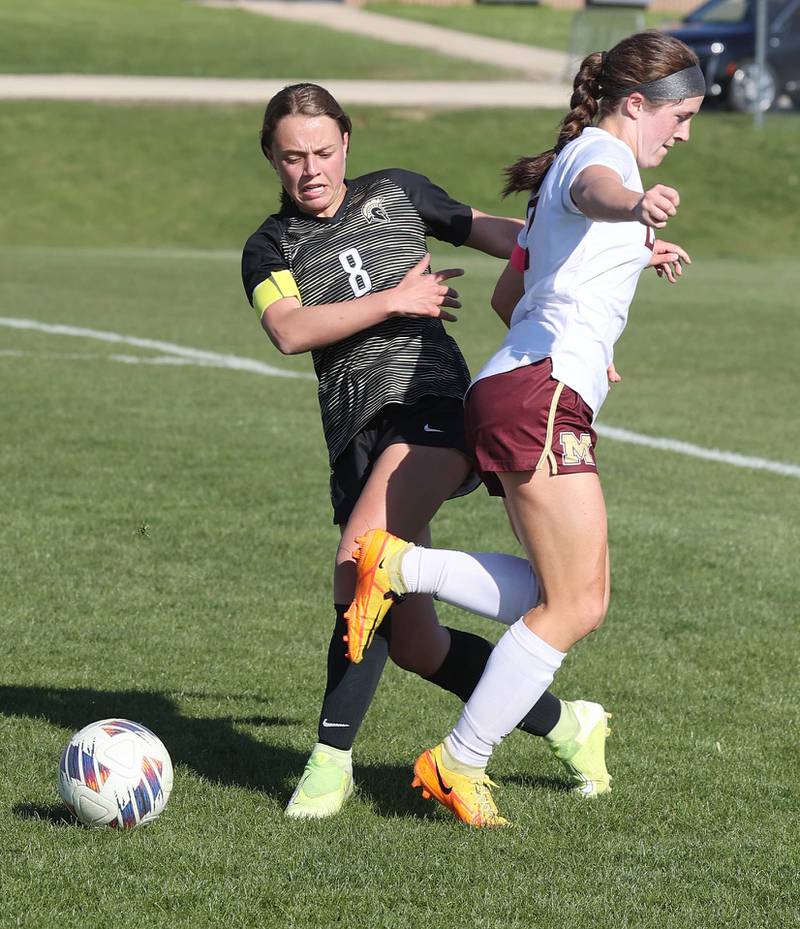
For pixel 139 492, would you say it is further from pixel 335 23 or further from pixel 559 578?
pixel 335 23

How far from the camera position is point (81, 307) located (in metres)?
16.1

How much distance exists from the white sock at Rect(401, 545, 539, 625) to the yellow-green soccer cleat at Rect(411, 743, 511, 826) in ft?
1.28

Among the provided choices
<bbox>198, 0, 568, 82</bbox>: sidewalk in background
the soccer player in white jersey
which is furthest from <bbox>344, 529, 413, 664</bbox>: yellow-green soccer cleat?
<bbox>198, 0, 568, 82</bbox>: sidewalk in background

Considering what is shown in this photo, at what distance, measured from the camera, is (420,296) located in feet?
14.0

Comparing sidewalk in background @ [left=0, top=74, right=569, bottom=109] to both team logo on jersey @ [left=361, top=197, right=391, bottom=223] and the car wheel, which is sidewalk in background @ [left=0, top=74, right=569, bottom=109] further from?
team logo on jersey @ [left=361, top=197, right=391, bottom=223]

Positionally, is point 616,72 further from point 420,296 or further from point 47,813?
point 47,813

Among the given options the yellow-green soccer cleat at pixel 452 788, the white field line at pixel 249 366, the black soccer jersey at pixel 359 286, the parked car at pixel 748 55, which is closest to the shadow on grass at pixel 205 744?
the yellow-green soccer cleat at pixel 452 788

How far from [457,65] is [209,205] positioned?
1564 centimetres

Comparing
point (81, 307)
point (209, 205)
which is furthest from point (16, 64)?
point (81, 307)

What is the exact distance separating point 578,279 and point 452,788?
1354mm

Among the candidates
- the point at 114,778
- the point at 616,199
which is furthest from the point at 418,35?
the point at 616,199

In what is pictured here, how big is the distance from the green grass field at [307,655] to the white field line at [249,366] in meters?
0.16

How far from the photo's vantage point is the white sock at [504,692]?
412 cm

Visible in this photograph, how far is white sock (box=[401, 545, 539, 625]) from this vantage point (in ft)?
13.9
